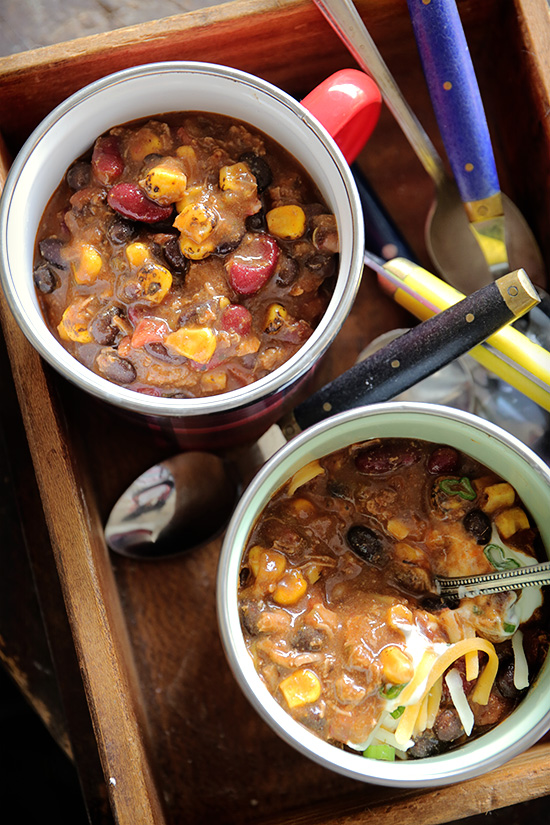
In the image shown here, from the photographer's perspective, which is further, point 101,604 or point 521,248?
point 521,248

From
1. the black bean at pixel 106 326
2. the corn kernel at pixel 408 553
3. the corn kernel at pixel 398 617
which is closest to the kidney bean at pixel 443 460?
the corn kernel at pixel 408 553

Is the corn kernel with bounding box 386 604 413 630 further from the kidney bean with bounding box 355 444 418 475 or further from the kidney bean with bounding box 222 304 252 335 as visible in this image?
the kidney bean with bounding box 222 304 252 335

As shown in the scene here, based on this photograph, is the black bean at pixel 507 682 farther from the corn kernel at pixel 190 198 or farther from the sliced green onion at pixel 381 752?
the corn kernel at pixel 190 198

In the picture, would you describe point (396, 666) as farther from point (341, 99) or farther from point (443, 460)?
point (341, 99)

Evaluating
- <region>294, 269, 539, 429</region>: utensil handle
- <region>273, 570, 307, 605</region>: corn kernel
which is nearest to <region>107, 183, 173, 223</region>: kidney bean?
<region>294, 269, 539, 429</region>: utensil handle

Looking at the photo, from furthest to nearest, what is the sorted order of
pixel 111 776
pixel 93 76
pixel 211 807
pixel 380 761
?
1. pixel 211 807
2. pixel 93 76
3. pixel 111 776
4. pixel 380 761

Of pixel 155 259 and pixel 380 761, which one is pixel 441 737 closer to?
pixel 380 761

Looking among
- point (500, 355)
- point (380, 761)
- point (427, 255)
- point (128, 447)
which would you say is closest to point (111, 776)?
point (380, 761)
